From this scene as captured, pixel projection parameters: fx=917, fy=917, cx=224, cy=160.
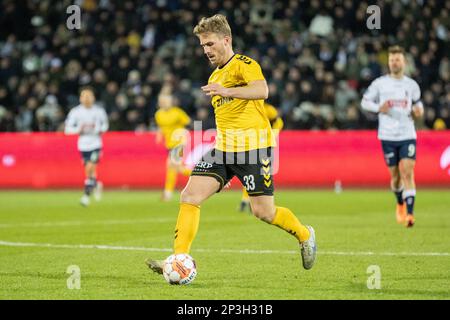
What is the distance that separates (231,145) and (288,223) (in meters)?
0.94

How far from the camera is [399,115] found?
550 inches

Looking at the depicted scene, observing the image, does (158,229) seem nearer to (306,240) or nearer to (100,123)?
(306,240)

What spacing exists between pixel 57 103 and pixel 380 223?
13.5 meters

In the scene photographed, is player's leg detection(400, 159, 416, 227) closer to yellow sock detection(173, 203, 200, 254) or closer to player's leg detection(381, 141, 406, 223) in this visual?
player's leg detection(381, 141, 406, 223)

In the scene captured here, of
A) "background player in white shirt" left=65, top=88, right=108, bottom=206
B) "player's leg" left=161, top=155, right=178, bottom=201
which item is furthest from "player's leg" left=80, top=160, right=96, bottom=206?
"player's leg" left=161, top=155, right=178, bottom=201

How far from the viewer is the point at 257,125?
8.57 m

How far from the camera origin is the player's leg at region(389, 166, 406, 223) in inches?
564

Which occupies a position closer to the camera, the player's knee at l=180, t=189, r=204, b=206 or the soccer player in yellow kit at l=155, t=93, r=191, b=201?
the player's knee at l=180, t=189, r=204, b=206

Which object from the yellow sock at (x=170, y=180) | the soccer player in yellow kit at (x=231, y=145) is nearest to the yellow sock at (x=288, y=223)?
the soccer player in yellow kit at (x=231, y=145)

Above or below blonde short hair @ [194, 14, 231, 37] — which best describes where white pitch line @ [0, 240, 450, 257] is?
below

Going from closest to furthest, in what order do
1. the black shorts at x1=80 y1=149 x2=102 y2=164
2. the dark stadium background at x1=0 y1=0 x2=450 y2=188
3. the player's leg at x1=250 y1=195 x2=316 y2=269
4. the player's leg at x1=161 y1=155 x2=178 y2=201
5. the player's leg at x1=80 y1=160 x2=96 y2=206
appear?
the player's leg at x1=250 y1=195 x2=316 y2=269 < the player's leg at x1=80 y1=160 x2=96 y2=206 < the player's leg at x1=161 y1=155 x2=178 y2=201 < the black shorts at x1=80 y1=149 x2=102 y2=164 < the dark stadium background at x1=0 y1=0 x2=450 y2=188

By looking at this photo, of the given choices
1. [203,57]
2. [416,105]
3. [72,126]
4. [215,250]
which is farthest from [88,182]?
[215,250]

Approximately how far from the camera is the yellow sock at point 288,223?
28.5 ft

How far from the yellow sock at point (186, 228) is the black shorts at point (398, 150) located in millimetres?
6310
